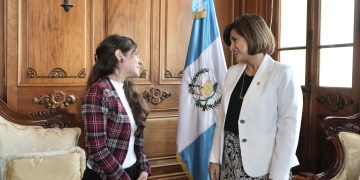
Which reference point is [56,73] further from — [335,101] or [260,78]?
[335,101]

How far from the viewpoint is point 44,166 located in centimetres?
A: 191

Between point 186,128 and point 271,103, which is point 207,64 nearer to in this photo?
point 186,128

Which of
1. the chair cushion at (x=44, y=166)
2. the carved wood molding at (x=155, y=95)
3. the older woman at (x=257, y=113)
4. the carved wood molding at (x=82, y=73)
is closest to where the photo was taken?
the older woman at (x=257, y=113)

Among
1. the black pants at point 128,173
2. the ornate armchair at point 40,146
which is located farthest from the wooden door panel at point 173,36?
the black pants at point 128,173

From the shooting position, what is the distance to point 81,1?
263 cm

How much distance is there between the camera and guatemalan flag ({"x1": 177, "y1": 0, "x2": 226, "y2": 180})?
264 cm

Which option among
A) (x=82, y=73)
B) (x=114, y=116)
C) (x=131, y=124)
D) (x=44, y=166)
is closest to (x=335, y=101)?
(x=131, y=124)

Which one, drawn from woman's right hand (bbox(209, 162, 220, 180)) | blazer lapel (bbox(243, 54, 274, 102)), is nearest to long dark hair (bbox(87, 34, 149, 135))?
woman's right hand (bbox(209, 162, 220, 180))

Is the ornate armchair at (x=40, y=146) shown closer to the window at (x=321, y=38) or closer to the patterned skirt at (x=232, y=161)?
the patterned skirt at (x=232, y=161)

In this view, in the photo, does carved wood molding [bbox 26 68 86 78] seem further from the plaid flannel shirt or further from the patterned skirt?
the patterned skirt

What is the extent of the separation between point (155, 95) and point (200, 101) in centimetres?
49

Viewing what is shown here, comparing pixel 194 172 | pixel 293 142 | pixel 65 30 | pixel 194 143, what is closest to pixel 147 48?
pixel 65 30

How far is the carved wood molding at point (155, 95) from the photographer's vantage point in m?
2.95

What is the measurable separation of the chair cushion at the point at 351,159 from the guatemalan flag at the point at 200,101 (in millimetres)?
918
